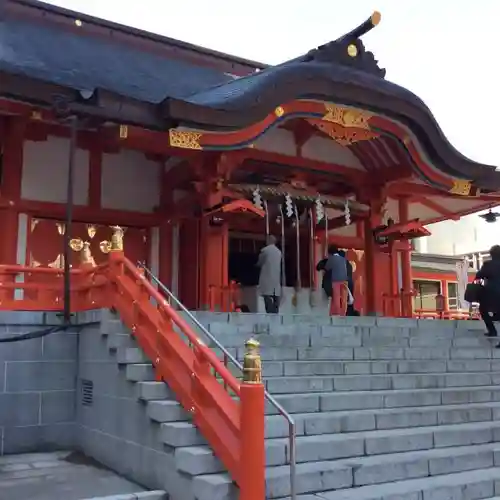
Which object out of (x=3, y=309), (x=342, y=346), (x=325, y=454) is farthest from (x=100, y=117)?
(x=325, y=454)

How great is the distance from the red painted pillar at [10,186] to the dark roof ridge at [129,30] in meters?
4.14

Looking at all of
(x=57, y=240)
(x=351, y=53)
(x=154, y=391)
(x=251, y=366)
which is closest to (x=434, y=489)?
(x=251, y=366)

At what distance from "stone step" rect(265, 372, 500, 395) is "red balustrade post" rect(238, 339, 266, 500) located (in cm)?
180

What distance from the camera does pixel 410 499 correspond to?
15.9ft

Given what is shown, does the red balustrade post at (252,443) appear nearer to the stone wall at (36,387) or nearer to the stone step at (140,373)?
the stone step at (140,373)

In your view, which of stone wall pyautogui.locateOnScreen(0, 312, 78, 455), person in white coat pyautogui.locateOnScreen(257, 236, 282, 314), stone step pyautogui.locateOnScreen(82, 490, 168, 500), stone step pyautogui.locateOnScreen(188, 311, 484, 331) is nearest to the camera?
stone step pyautogui.locateOnScreen(82, 490, 168, 500)

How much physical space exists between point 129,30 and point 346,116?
576 centimetres

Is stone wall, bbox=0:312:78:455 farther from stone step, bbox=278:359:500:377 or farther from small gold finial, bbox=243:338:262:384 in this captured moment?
small gold finial, bbox=243:338:262:384

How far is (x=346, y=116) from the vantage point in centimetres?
1097

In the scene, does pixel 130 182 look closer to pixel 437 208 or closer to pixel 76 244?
pixel 76 244

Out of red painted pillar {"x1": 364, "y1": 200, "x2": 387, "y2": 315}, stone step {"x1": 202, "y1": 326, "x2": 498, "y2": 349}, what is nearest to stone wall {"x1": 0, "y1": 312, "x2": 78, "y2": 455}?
stone step {"x1": 202, "y1": 326, "x2": 498, "y2": 349}

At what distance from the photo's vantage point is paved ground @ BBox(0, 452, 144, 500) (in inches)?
214

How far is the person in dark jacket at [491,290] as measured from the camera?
966cm

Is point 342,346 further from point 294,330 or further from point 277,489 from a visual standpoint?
point 277,489
